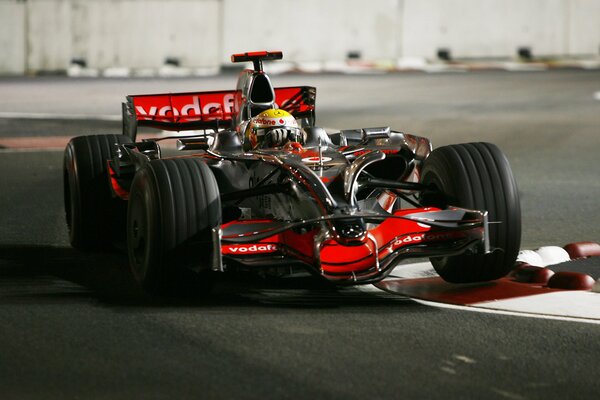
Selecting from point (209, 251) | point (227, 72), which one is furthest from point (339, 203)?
point (227, 72)

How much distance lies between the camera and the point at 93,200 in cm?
964

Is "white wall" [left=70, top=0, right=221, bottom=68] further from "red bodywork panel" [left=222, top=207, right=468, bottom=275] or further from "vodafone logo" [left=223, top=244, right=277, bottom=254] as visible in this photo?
"vodafone logo" [left=223, top=244, right=277, bottom=254]

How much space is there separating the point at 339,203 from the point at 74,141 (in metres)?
2.86

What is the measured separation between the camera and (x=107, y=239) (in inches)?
378

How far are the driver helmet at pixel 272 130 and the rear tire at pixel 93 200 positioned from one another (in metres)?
1.30

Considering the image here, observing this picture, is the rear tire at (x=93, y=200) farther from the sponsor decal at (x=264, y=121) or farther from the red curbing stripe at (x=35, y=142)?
the red curbing stripe at (x=35, y=142)

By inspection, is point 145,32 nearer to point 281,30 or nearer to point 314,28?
point 281,30

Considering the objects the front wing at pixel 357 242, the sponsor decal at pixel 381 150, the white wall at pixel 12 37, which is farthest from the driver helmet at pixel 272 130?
the white wall at pixel 12 37

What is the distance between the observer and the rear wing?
34.2ft

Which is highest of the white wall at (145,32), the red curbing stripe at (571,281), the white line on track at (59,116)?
the white wall at (145,32)

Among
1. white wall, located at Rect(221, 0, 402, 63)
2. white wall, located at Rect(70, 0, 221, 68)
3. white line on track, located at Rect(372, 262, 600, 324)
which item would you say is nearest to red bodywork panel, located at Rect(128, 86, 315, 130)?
white line on track, located at Rect(372, 262, 600, 324)

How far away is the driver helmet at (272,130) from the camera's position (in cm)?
870

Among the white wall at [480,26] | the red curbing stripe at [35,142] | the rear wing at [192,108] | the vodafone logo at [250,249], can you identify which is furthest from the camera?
the white wall at [480,26]

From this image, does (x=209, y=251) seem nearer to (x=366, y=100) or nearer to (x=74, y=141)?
(x=74, y=141)
